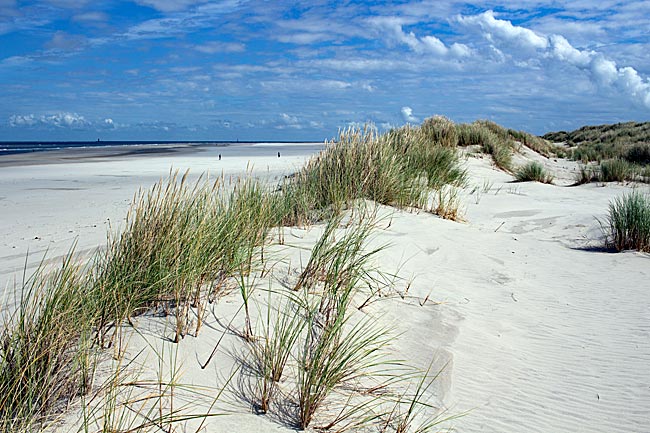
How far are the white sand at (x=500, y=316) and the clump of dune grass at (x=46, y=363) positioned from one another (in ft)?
0.57

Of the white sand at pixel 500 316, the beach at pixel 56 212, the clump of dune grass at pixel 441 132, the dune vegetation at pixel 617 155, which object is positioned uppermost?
the clump of dune grass at pixel 441 132

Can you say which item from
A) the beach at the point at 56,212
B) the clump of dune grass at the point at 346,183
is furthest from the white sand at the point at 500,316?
the clump of dune grass at the point at 346,183

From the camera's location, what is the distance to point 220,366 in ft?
8.68

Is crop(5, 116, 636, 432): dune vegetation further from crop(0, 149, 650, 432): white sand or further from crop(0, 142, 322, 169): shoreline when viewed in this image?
crop(0, 142, 322, 169): shoreline

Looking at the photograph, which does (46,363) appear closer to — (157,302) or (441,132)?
(157,302)

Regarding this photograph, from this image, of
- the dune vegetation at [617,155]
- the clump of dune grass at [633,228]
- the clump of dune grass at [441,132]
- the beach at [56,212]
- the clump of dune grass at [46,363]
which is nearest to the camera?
the clump of dune grass at [46,363]

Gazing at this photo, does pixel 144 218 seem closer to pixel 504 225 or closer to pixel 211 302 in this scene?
pixel 211 302

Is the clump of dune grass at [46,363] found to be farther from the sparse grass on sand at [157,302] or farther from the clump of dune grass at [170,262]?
the clump of dune grass at [170,262]

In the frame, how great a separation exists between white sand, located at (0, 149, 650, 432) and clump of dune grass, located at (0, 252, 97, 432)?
172mm

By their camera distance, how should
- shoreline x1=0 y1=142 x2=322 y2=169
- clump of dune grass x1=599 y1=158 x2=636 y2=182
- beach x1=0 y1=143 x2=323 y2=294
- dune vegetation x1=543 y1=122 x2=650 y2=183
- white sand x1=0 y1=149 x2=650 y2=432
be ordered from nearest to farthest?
white sand x1=0 y1=149 x2=650 y2=432, beach x1=0 y1=143 x2=323 y2=294, clump of dune grass x1=599 y1=158 x2=636 y2=182, dune vegetation x1=543 y1=122 x2=650 y2=183, shoreline x1=0 y1=142 x2=322 y2=169

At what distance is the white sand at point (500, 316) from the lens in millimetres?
2752

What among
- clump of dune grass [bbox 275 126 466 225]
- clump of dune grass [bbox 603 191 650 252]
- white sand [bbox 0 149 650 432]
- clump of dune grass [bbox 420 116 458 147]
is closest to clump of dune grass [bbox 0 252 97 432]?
white sand [bbox 0 149 650 432]

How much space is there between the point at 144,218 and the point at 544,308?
3177 mm

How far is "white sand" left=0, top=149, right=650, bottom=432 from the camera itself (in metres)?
2.75
